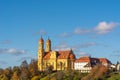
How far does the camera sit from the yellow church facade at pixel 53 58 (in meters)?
128

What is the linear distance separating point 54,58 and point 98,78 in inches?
1211

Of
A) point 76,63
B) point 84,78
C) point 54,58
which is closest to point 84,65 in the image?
point 76,63

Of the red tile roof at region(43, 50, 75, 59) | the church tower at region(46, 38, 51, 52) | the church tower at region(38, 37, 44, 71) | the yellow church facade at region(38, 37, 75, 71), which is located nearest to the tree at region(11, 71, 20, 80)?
the yellow church facade at region(38, 37, 75, 71)

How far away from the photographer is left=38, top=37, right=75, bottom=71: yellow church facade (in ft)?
422

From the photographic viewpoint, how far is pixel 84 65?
412ft

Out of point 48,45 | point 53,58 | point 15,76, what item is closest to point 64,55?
point 53,58

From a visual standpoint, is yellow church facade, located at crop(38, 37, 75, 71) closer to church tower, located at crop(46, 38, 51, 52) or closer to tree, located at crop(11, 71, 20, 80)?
church tower, located at crop(46, 38, 51, 52)

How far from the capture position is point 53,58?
431ft

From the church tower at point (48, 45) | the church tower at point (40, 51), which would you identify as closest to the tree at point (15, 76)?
the church tower at point (40, 51)

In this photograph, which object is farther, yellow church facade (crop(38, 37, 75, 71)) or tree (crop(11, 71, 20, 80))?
yellow church facade (crop(38, 37, 75, 71))

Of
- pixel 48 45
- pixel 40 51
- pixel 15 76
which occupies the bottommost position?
pixel 15 76

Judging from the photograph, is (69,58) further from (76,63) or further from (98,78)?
(98,78)

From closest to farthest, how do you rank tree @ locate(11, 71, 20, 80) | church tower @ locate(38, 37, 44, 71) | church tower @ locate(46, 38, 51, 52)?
tree @ locate(11, 71, 20, 80), church tower @ locate(38, 37, 44, 71), church tower @ locate(46, 38, 51, 52)

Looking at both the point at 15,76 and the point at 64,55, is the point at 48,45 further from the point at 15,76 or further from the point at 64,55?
the point at 15,76
